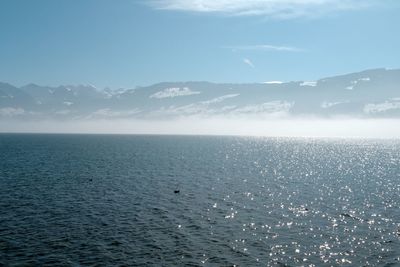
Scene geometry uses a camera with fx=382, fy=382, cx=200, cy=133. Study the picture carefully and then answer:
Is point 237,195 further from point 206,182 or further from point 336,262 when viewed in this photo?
point 336,262

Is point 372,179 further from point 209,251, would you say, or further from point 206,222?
point 209,251

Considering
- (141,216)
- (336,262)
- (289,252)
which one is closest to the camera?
(336,262)

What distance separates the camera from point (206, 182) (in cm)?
11562

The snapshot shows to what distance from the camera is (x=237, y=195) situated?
308ft

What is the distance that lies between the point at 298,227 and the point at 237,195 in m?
29.0

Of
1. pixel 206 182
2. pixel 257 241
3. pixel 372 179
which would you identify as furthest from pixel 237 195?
pixel 372 179

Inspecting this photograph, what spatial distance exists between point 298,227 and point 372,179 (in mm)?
76761

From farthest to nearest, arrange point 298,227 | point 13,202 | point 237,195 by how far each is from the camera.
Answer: point 237,195
point 13,202
point 298,227

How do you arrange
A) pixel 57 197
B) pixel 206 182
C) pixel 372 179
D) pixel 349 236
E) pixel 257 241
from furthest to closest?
pixel 372 179
pixel 206 182
pixel 57 197
pixel 349 236
pixel 257 241

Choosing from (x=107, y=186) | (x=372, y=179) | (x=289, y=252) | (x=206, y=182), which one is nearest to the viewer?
(x=289, y=252)

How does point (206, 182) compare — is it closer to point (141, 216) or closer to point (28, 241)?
point (141, 216)

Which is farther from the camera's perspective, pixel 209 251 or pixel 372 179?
pixel 372 179

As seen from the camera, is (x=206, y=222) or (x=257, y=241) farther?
(x=206, y=222)

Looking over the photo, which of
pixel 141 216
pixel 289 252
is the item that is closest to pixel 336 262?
pixel 289 252
